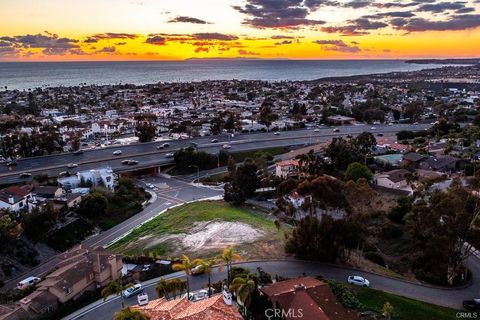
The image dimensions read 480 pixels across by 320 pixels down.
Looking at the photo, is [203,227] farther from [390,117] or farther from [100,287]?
[390,117]

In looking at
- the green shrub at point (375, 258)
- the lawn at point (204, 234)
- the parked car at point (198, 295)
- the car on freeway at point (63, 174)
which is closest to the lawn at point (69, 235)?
the lawn at point (204, 234)

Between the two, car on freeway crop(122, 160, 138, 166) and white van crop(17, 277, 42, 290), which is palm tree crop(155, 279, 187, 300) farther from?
car on freeway crop(122, 160, 138, 166)

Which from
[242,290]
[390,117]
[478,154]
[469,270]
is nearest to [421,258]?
[469,270]

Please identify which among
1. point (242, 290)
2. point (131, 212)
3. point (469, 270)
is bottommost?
point (131, 212)

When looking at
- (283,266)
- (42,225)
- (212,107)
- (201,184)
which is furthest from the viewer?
(212,107)

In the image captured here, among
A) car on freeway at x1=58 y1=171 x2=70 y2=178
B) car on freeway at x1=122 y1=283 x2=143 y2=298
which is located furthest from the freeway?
→ car on freeway at x1=122 y1=283 x2=143 y2=298

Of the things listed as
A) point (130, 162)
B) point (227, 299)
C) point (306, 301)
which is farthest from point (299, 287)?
point (130, 162)

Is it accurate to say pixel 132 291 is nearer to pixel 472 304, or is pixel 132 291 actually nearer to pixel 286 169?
pixel 472 304
